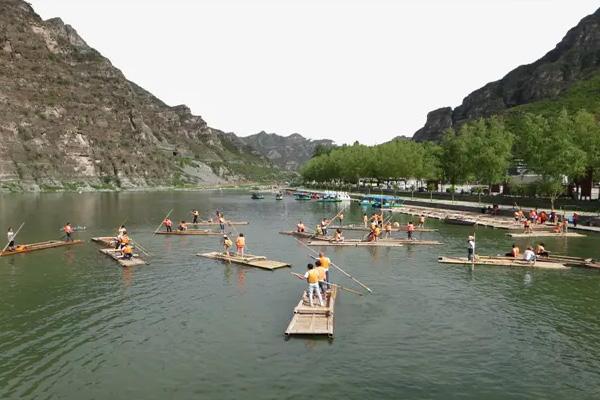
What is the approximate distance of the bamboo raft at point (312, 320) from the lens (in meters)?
24.2

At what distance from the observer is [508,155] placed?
10156cm

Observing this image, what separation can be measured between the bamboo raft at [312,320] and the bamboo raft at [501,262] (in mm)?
20294

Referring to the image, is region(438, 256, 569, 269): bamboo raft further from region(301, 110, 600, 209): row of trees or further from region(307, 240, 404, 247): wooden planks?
region(301, 110, 600, 209): row of trees

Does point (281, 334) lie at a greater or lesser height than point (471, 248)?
lesser

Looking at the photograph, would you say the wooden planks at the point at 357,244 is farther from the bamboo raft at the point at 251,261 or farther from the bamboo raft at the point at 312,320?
the bamboo raft at the point at 312,320

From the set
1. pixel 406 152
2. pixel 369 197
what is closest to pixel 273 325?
pixel 369 197

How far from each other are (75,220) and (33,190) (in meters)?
128

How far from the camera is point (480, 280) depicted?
37.6 metres

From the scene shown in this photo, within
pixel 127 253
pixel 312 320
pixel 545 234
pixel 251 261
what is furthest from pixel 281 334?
pixel 545 234

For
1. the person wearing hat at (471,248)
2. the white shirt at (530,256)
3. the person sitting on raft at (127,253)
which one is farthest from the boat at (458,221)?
the person sitting on raft at (127,253)

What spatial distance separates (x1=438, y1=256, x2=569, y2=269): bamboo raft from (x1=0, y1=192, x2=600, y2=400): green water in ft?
4.51

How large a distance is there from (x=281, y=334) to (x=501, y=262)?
26.6m

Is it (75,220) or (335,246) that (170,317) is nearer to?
(335,246)

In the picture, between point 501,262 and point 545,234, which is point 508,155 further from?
point 501,262
